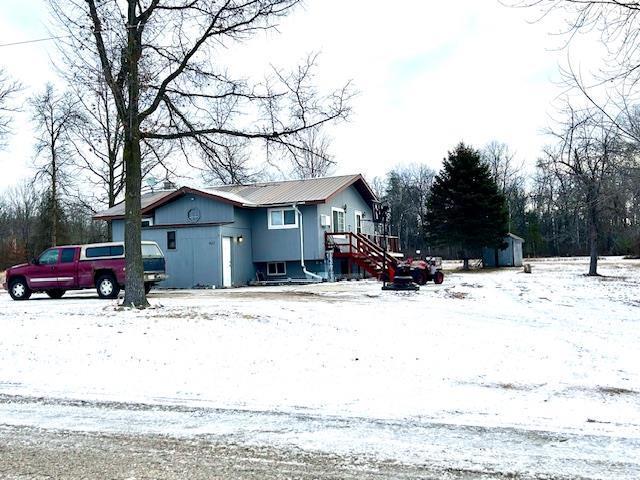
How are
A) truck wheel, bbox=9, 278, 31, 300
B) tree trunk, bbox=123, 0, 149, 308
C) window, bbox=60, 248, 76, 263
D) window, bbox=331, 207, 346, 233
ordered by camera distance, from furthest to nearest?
window, bbox=331, 207, 346, 233 → truck wheel, bbox=9, 278, 31, 300 → window, bbox=60, 248, 76, 263 → tree trunk, bbox=123, 0, 149, 308

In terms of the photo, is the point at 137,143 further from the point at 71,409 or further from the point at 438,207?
the point at 438,207

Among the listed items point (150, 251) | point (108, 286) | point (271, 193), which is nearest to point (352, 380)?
point (108, 286)

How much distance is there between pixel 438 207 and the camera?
133 feet

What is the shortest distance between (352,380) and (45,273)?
15.0m

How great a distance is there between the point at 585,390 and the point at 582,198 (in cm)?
2323

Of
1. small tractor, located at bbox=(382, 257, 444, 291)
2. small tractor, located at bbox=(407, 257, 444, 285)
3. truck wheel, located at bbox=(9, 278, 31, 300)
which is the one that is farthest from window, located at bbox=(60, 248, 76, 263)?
small tractor, located at bbox=(407, 257, 444, 285)

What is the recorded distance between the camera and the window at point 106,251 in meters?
18.6

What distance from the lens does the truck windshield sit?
1891cm

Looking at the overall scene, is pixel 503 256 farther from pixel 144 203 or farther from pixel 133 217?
pixel 133 217

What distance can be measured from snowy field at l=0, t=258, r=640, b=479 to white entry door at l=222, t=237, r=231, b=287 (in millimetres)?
11002

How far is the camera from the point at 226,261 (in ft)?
82.2

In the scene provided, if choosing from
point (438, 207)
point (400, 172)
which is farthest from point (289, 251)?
point (400, 172)

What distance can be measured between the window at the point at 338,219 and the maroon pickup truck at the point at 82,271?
10519mm

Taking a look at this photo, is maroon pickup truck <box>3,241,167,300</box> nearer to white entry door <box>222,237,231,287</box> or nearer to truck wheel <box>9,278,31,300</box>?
truck wheel <box>9,278,31,300</box>
